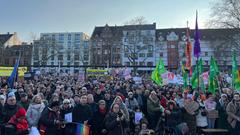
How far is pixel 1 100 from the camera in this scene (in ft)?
25.4

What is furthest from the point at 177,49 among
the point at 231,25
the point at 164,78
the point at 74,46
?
the point at 164,78

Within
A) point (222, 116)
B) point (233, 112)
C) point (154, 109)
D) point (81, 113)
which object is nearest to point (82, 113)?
point (81, 113)

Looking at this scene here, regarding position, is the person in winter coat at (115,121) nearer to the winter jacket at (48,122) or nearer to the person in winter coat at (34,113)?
the winter jacket at (48,122)

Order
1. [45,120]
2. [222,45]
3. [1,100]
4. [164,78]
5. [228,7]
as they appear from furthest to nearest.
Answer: [222,45], [228,7], [164,78], [1,100], [45,120]

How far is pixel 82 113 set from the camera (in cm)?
779

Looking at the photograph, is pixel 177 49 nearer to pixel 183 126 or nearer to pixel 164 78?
pixel 164 78

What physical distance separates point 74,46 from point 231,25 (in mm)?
65800

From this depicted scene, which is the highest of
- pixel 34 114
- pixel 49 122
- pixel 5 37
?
pixel 5 37

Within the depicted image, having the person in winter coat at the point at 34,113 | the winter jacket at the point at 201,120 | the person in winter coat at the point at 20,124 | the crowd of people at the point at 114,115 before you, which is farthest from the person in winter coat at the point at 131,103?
the person in winter coat at the point at 20,124

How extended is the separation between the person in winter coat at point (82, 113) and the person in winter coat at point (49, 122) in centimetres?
82

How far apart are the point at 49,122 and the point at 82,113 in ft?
3.81

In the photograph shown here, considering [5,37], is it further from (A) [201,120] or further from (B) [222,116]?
(B) [222,116]

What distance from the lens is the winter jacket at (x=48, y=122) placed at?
6.81 meters

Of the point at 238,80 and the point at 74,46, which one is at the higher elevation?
the point at 74,46
